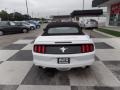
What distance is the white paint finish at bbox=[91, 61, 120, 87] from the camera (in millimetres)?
4887

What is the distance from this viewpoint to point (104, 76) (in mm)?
5434

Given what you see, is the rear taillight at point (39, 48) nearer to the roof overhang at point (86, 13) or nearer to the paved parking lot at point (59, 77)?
the paved parking lot at point (59, 77)

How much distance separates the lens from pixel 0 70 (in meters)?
6.18

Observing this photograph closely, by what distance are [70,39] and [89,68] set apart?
158cm

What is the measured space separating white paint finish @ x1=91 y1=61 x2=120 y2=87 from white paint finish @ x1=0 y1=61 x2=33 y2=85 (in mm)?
2269

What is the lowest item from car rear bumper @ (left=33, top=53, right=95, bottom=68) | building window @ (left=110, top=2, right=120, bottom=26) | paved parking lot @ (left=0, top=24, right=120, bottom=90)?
paved parking lot @ (left=0, top=24, right=120, bottom=90)

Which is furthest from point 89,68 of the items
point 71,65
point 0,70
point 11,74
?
point 0,70

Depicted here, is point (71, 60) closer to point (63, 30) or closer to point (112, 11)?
point (63, 30)

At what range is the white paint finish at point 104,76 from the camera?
4.89 meters

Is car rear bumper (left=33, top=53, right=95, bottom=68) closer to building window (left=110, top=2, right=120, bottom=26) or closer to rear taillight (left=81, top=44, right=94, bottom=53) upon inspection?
rear taillight (left=81, top=44, right=94, bottom=53)

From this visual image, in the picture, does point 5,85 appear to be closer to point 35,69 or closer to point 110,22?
point 35,69

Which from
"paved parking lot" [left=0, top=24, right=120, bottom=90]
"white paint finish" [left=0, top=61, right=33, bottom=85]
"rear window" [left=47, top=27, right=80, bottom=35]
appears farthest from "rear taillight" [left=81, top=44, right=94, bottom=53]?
"white paint finish" [left=0, top=61, right=33, bottom=85]

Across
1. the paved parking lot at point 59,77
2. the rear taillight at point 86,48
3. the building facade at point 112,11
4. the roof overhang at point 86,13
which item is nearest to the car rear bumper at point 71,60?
the rear taillight at point 86,48

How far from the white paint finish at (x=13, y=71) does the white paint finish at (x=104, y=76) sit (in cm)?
227
